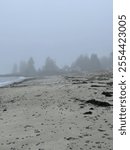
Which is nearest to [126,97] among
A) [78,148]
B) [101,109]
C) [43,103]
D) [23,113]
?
[78,148]

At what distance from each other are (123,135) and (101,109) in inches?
255

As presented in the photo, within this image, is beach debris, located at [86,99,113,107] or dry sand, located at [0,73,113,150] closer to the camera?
dry sand, located at [0,73,113,150]

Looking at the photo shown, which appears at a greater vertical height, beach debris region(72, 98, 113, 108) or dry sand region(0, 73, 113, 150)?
beach debris region(72, 98, 113, 108)

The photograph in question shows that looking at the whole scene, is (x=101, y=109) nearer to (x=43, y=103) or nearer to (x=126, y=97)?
(x=43, y=103)

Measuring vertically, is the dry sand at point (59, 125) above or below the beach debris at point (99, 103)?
below

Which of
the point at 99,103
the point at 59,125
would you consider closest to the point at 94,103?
the point at 99,103

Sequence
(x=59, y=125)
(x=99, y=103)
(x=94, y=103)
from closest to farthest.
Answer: (x=59, y=125) → (x=99, y=103) → (x=94, y=103)

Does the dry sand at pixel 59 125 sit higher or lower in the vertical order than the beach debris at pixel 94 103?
→ lower

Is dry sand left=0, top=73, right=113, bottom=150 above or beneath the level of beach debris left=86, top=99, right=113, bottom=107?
beneath

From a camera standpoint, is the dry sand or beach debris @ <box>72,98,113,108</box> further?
beach debris @ <box>72,98,113,108</box>

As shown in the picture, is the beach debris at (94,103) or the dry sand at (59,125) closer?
the dry sand at (59,125)

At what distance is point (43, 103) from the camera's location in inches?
586

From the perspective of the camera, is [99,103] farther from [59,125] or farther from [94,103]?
[59,125]

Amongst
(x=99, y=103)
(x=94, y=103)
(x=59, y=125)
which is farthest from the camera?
(x=94, y=103)
